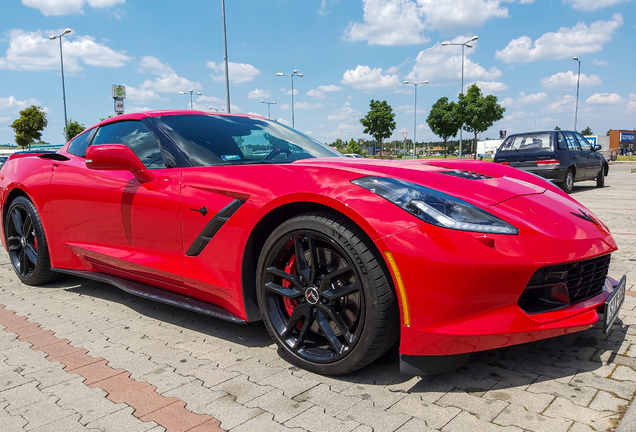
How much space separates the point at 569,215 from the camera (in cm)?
228

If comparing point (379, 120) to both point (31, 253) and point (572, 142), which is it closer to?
point (572, 142)

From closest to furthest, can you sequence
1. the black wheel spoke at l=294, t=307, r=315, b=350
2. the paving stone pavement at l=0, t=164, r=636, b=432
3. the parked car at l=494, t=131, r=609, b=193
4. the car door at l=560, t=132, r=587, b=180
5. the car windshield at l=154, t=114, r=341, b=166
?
the paving stone pavement at l=0, t=164, r=636, b=432, the black wheel spoke at l=294, t=307, r=315, b=350, the car windshield at l=154, t=114, r=341, b=166, the parked car at l=494, t=131, r=609, b=193, the car door at l=560, t=132, r=587, b=180

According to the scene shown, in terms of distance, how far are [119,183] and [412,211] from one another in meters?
2.02

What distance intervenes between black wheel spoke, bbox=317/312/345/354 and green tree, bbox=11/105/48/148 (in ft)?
167

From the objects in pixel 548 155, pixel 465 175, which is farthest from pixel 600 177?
pixel 465 175

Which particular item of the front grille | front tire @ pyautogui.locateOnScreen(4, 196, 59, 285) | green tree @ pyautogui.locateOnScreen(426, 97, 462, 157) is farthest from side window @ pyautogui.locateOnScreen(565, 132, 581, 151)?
green tree @ pyautogui.locateOnScreen(426, 97, 462, 157)

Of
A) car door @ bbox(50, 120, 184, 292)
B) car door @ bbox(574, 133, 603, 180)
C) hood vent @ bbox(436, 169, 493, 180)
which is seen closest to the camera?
hood vent @ bbox(436, 169, 493, 180)

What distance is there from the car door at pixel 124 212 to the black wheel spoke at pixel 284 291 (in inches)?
26.3

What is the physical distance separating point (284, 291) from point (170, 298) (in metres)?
0.90

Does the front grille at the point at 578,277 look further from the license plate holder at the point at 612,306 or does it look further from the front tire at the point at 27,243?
the front tire at the point at 27,243

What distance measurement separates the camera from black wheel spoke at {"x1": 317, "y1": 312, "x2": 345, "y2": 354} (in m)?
2.19

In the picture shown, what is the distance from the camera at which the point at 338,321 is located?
2.18m

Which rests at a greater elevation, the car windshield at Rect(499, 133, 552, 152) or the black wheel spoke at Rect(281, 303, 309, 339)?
the car windshield at Rect(499, 133, 552, 152)

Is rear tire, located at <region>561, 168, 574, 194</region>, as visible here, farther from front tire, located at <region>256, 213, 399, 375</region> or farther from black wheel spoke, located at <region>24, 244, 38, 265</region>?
black wheel spoke, located at <region>24, 244, 38, 265</region>
